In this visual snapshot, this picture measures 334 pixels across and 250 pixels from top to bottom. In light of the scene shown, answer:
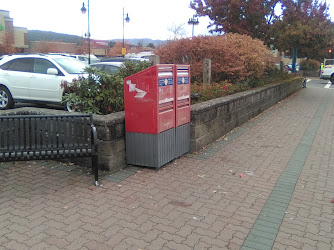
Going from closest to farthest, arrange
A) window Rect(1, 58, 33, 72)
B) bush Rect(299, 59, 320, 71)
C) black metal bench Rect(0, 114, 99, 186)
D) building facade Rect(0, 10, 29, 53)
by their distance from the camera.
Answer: black metal bench Rect(0, 114, 99, 186) < window Rect(1, 58, 33, 72) < bush Rect(299, 59, 320, 71) < building facade Rect(0, 10, 29, 53)

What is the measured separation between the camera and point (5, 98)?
912cm

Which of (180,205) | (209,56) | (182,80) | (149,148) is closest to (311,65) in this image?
(209,56)

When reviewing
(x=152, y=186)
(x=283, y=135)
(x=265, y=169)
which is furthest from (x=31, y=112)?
(x=283, y=135)

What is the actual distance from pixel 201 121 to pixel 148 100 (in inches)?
71.4

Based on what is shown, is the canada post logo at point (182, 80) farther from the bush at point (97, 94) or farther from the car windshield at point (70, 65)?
the car windshield at point (70, 65)

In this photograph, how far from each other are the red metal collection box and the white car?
4087 mm

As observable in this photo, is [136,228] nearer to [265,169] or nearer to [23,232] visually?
[23,232]

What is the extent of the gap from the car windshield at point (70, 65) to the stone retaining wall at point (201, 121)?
3.34 metres

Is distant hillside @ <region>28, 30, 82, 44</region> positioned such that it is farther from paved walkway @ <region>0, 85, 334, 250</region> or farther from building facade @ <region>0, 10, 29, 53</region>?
paved walkway @ <region>0, 85, 334, 250</region>

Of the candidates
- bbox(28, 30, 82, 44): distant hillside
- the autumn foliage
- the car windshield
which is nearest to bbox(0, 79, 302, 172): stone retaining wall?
the autumn foliage

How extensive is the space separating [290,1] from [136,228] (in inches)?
674

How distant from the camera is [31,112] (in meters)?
5.39

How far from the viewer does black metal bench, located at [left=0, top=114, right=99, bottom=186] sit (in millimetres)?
4160

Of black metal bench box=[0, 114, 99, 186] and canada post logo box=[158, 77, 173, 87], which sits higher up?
canada post logo box=[158, 77, 173, 87]
